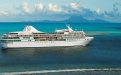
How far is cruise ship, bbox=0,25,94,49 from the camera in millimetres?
64438

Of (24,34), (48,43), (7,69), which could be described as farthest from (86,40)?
(7,69)

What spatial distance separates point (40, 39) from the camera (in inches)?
2616

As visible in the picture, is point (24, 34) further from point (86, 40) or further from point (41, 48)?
point (86, 40)

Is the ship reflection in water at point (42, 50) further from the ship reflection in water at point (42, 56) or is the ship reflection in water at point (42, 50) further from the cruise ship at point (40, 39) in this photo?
the cruise ship at point (40, 39)

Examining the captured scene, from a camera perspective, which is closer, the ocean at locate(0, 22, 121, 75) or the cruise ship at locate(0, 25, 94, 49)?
the ocean at locate(0, 22, 121, 75)

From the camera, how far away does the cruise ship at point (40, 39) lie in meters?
64.4

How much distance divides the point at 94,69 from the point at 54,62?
329 inches

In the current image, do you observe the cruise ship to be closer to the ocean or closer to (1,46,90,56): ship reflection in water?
(1,46,90,56): ship reflection in water

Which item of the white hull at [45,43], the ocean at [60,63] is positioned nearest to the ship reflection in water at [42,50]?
the ocean at [60,63]

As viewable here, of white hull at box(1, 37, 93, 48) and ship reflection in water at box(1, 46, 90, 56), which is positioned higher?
white hull at box(1, 37, 93, 48)

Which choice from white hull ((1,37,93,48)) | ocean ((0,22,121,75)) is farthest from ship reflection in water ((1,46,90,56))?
white hull ((1,37,93,48))

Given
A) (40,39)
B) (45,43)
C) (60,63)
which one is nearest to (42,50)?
(45,43)

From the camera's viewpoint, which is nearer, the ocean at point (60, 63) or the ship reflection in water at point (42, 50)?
the ocean at point (60, 63)

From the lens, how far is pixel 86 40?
6750 cm
